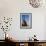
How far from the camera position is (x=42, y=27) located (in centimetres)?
475

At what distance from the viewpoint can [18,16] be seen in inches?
186

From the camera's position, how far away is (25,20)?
4738mm

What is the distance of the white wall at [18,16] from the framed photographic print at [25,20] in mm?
106

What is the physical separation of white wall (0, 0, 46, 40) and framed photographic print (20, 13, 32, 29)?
0.11 metres

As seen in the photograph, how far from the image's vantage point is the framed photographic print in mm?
4730

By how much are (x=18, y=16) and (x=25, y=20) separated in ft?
0.93

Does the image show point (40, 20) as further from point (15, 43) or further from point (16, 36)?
point (15, 43)

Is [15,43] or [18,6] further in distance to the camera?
[18,6]

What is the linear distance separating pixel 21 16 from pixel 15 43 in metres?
1.15

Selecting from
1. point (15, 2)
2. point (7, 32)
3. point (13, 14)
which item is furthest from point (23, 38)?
point (15, 2)

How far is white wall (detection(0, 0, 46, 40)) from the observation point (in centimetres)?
470

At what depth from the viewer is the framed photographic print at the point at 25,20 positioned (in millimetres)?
4730

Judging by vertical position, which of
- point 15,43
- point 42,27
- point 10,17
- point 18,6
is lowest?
point 15,43

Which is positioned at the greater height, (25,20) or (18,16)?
(18,16)
